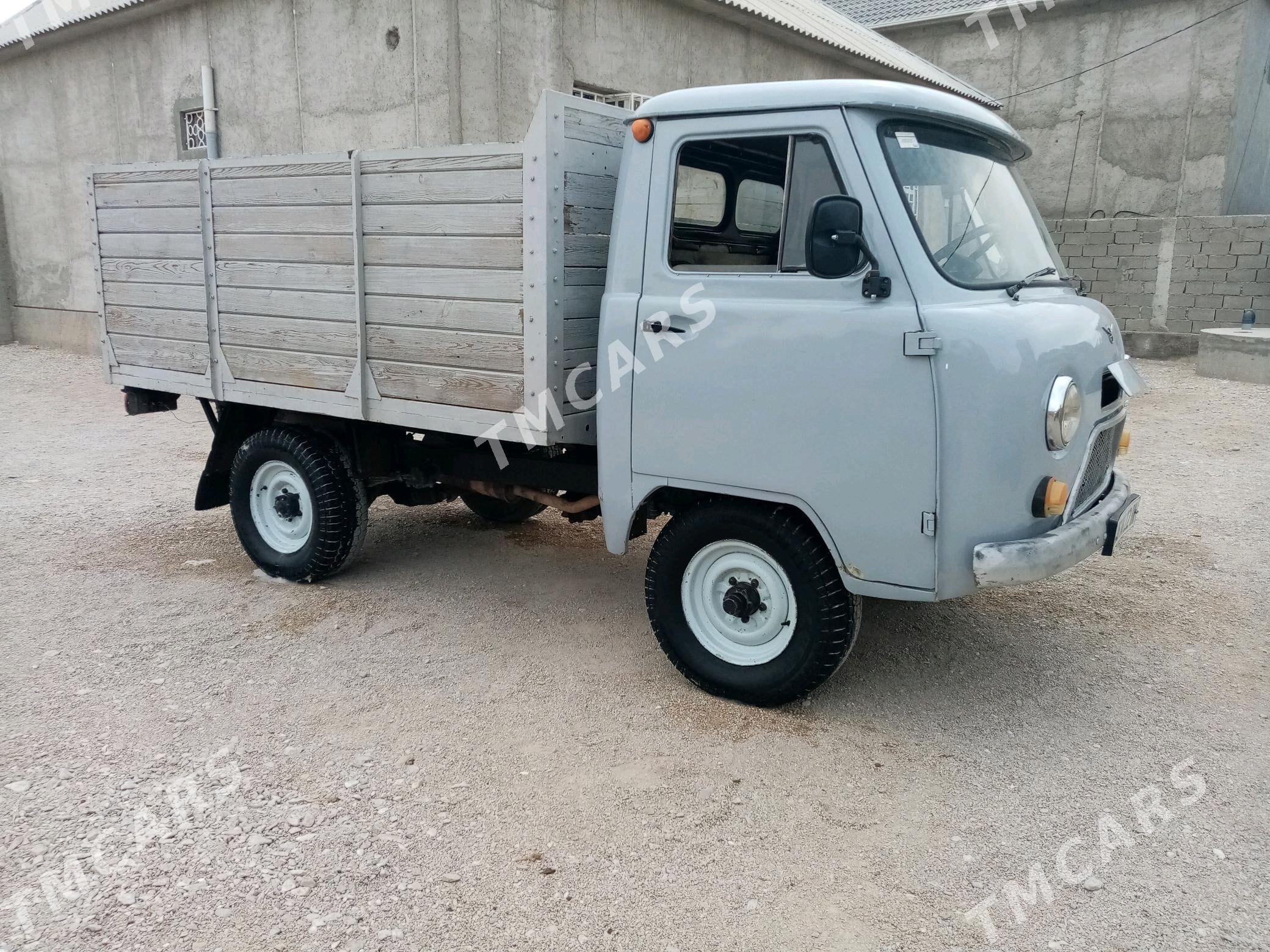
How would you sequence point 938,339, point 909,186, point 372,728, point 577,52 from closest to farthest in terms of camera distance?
point 938,339, point 909,186, point 372,728, point 577,52

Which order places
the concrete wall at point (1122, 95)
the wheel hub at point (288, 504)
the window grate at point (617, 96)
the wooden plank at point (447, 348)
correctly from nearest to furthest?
the wooden plank at point (447, 348)
the wheel hub at point (288, 504)
the window grate at point (617, 96)
the concrete wall at point (1122, 95)

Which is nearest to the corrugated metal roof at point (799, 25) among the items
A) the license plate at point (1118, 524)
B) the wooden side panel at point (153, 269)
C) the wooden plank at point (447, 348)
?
the wooden side panel at point (153, 269)

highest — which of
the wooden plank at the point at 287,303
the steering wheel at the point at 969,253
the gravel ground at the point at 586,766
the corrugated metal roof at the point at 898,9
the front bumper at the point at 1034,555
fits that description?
the corrugated metal roof at the point at 898,9

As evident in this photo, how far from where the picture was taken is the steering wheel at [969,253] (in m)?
3.42

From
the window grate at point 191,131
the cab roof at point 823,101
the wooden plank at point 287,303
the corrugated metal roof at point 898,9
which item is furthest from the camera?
the corrugated metal roof at point 898,9

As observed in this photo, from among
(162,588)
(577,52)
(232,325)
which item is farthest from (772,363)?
(577,52)

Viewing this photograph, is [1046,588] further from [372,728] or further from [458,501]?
[458,501]

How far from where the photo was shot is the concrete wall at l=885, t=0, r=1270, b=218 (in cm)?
1802

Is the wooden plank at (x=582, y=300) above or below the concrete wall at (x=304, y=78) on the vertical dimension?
below

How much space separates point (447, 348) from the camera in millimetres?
4297

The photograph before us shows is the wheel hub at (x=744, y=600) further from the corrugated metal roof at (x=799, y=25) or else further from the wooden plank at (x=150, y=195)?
the corrugated metal roof at (x=799, y=25)

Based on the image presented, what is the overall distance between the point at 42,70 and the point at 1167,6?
19.7m

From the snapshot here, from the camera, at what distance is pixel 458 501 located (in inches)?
285

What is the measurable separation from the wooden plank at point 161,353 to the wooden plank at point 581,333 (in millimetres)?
2379
